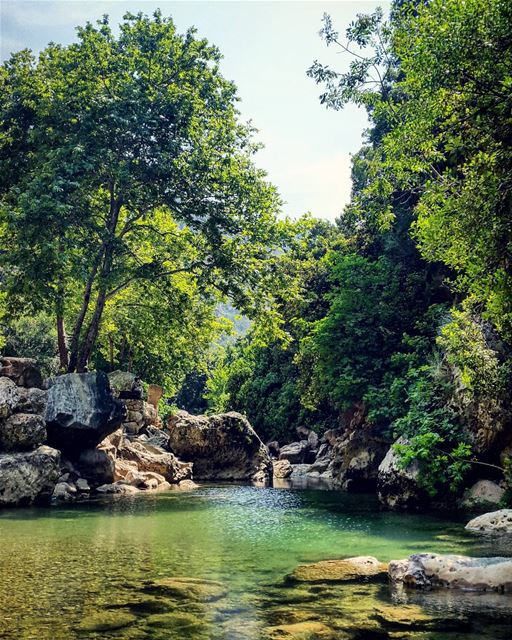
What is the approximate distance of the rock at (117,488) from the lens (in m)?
22.9

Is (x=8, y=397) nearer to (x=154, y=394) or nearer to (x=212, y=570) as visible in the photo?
(x=212, y=570)

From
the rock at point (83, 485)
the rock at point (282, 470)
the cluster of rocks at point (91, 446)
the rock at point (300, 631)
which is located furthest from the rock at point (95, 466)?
the rock at point (300, 631)

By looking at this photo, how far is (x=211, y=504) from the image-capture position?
2033 centimetres

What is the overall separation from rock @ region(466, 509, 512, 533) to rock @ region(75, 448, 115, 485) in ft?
48.2

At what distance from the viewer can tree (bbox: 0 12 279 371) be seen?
23.0 metres

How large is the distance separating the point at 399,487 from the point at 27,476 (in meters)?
12.0

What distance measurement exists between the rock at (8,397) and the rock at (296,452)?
24.1 m

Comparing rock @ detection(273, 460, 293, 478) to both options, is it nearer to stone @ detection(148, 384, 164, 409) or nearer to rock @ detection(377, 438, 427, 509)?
stone @ detection(148, 384, 164, 409)

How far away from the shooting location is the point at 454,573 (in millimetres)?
8953

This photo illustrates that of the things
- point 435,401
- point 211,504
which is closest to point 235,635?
point 211,504

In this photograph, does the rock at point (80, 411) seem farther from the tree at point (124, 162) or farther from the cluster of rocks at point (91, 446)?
the tree at point (124, 162)

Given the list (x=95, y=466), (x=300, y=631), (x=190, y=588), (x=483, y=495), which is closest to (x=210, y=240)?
(x=95, y=466)

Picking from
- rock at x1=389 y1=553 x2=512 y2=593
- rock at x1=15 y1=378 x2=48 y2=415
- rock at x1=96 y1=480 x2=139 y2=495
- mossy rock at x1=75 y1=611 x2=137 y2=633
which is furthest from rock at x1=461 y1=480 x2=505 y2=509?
rock at x1=15 y1=378 x2=48 y2=415

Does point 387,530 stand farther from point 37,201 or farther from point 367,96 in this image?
point 37,201
